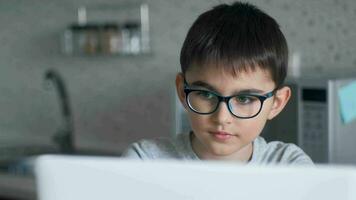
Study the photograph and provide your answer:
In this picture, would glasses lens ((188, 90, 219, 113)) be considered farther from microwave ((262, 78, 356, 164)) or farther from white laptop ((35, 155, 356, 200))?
microwave ((262, 78, 356, 164))

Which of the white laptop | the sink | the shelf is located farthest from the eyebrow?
the shelf

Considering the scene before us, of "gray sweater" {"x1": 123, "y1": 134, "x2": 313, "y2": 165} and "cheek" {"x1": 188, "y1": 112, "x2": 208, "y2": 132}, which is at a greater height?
"cheek" {"x1": 188, "y1": 112, "x2": 208, "y2": 132}

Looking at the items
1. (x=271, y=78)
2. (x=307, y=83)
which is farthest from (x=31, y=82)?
(x=271, y=78)

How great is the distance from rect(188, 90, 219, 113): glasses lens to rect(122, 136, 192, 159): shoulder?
150mm

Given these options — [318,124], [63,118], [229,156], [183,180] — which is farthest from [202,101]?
[63,118]

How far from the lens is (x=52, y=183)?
45 cm

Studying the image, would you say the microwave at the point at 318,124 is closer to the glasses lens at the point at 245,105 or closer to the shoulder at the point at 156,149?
the shoulder at the point at 156,149

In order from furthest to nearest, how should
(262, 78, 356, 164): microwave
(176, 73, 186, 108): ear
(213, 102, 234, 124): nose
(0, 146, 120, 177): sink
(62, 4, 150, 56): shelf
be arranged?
(62, 4, 150, 56): shelf < (0, 146, 120, 177): sink < (262, 78, 356, 164): microwave < (176, 73, 186, 108): ear < (213, 102, 234, 124): nose

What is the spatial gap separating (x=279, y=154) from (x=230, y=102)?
205 millimetres

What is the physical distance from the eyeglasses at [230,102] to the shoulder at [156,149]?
15cm

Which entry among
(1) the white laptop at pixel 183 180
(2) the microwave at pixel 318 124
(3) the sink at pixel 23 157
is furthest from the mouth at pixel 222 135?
(3) the sink at pixel 23 157

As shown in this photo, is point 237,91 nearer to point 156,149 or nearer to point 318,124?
point 156,149

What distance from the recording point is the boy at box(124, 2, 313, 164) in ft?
2.19

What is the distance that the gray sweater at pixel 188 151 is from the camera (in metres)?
0.81
